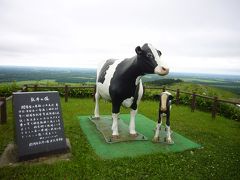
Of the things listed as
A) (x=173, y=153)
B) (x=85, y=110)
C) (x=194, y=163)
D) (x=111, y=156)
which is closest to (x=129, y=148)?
(x=111, y=156)

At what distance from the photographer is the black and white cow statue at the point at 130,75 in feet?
15.3

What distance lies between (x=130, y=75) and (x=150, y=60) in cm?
76

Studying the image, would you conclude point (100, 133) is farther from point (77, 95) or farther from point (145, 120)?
point (77, 95)

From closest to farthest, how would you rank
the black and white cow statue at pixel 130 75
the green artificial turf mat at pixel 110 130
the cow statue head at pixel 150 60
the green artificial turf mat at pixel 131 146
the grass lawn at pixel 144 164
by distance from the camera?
the grass lawn at pixel 144 164, the cow statue head at pixel 150 60, the black and white cow statue at pixel 130 75, the green artificial turf mat at pixel 131 146, the green artificial turf mat at pixel 110 130

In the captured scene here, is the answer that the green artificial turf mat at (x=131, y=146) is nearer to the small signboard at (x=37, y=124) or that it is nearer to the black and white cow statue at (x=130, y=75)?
the black and white cow statue at (x=130, y=75)

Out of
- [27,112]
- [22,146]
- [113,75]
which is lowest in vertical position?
[22,146]

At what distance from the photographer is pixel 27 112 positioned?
14.3 ft

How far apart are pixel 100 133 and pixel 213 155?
3067 millimetres

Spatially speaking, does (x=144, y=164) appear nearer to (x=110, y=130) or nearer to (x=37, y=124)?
(x=110, y=130)

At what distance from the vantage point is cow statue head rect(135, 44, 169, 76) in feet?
14.8

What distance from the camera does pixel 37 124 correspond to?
4.44 m

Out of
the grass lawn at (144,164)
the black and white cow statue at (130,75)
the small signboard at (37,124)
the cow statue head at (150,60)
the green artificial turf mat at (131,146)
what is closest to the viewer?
the grass lawn at (144,164)

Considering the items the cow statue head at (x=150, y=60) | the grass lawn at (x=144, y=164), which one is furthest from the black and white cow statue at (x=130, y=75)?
the grass lawn at (x=144, y=164)

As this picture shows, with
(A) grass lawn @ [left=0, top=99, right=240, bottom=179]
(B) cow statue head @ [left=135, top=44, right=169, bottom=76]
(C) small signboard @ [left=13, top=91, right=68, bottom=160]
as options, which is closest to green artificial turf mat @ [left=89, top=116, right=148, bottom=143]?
(A) grass lawn @ [left=0, top=99, right=240, bottom=179]
